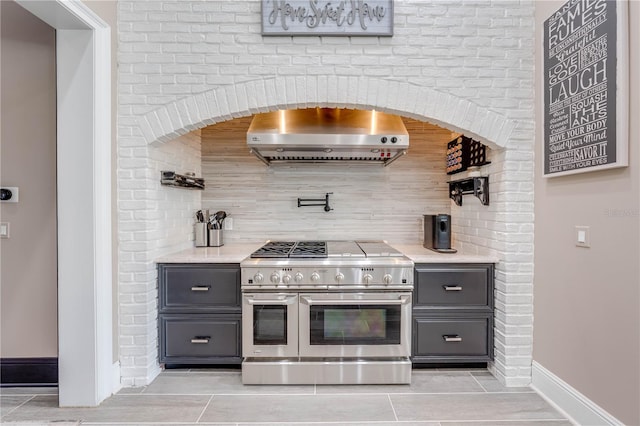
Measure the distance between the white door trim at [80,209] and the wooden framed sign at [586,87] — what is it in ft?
9.46

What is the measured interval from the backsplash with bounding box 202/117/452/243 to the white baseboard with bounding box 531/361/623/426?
1505 millimetres

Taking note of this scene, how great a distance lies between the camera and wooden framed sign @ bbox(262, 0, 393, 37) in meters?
2.46

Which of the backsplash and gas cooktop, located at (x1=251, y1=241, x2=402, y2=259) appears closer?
gas cooktop, located at (x1=251, y1=241, x2=402, y2=259)

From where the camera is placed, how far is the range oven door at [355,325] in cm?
250

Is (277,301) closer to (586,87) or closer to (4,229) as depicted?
(4,229)

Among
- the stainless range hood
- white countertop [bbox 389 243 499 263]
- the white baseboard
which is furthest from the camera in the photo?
the stainless range hood

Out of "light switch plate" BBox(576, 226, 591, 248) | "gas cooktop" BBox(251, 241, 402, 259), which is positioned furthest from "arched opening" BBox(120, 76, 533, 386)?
"gas cooktop" BBox(251, 241, 402, 259)

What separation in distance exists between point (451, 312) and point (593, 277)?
0.93 m

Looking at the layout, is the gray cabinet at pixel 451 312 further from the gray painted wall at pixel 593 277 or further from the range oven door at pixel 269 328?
the range oven door at pixel 269 328

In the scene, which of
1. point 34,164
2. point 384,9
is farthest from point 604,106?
point 34,164

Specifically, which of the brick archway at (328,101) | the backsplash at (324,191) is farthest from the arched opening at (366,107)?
the backsplash at (324,191)

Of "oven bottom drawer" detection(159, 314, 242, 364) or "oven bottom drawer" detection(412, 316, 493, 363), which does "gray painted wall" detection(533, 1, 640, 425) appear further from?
"oven bottom drawer" detection(159, 314, 242, 364)

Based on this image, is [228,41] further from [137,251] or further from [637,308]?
[637,308]

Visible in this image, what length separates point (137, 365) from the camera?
2.48m
